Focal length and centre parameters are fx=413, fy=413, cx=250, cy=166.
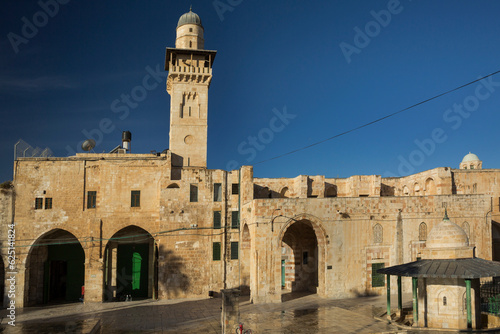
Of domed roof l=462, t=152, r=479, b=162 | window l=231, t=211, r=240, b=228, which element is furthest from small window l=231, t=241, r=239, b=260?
domed roof l=462, t=152, r=479, b=162

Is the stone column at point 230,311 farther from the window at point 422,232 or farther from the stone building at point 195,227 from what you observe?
the window at point 422,232

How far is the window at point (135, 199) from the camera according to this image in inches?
1047

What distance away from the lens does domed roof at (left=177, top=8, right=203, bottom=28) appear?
31484 millimetres

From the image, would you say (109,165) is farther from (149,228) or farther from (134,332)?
(134,332)

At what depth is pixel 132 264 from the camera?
2808 cm

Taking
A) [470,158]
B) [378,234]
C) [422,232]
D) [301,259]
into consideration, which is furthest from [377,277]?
[470,158]

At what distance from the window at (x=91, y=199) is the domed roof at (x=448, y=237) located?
19843 millimetres

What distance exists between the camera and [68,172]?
86.8 feet

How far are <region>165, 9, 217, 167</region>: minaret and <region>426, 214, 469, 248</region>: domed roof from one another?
17.1 metres

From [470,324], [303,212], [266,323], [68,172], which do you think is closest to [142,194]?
[68,172]

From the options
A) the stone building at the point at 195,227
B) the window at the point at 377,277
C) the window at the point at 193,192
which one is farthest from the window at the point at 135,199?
the window at the point at 377,277

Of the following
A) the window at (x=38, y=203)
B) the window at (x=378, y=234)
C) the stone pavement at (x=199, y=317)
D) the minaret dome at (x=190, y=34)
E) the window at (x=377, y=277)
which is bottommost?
the stone pavement at (x=199, y=317)

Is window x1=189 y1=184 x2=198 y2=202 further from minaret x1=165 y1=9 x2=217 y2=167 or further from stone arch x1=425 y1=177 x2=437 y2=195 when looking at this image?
stone arch x1=425 y1=177 x2=437 y2=195

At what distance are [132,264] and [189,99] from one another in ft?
40.5
